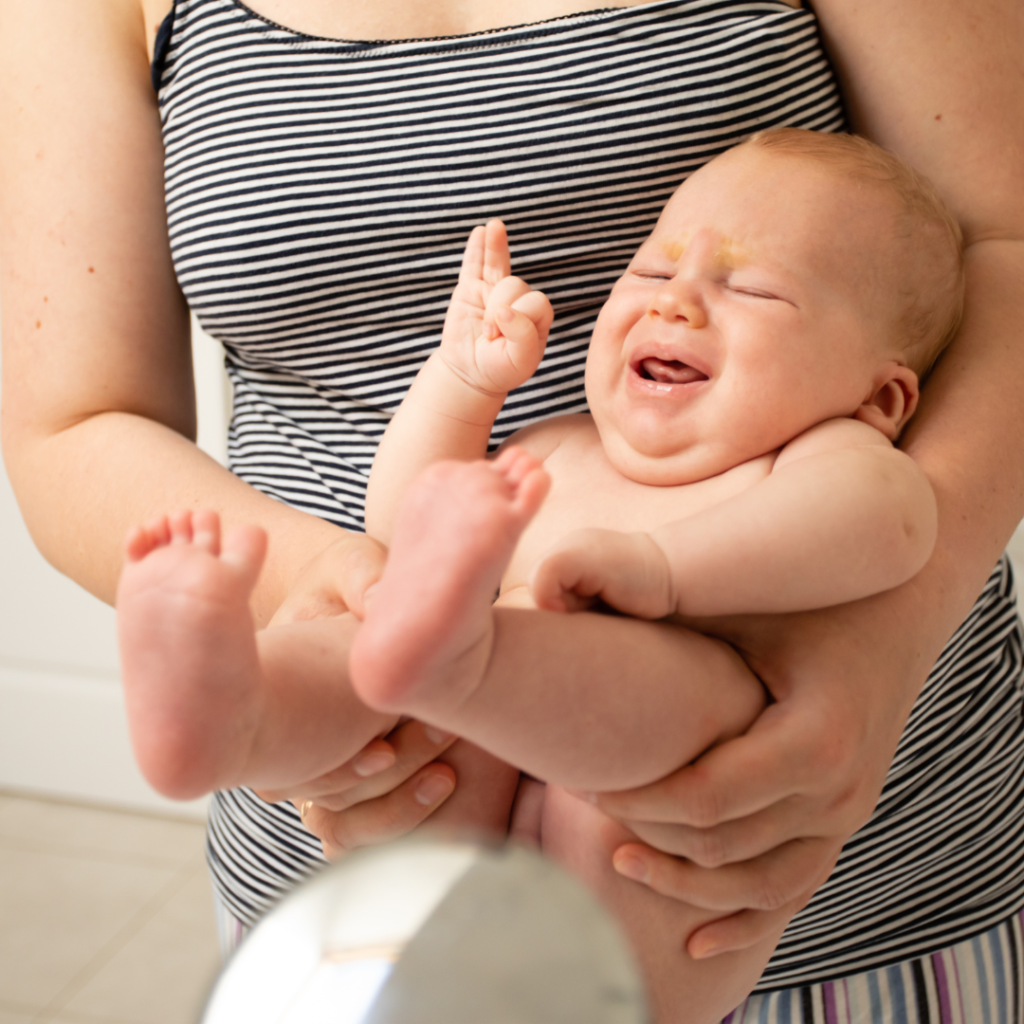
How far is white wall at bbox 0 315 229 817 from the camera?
2.05 metres

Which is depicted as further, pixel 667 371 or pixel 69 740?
pixel 69 740

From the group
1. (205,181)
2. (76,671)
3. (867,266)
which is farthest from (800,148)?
(76,671)

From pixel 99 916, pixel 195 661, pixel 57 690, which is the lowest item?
pixel 99 916

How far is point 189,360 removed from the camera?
2.82 feet

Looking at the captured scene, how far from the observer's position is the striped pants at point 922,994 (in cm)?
73

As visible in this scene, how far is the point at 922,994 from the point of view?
0.74 m

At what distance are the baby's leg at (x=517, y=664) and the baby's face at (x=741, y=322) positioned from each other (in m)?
0.17

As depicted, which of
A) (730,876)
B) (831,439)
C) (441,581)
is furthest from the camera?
(831,439)

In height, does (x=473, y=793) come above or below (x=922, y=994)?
above

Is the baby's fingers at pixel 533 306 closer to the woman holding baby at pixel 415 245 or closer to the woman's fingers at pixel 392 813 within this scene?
the woman holding baby at pixel 415 245

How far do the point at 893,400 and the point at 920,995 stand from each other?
46cm

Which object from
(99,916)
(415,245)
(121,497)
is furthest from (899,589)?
(99,916)

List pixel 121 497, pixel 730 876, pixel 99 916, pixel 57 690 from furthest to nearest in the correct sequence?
pixel 57 690, pixel 99 916, pixel 121 497, pixel 730 876

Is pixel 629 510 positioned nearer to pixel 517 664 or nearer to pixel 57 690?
pixel 517 664
